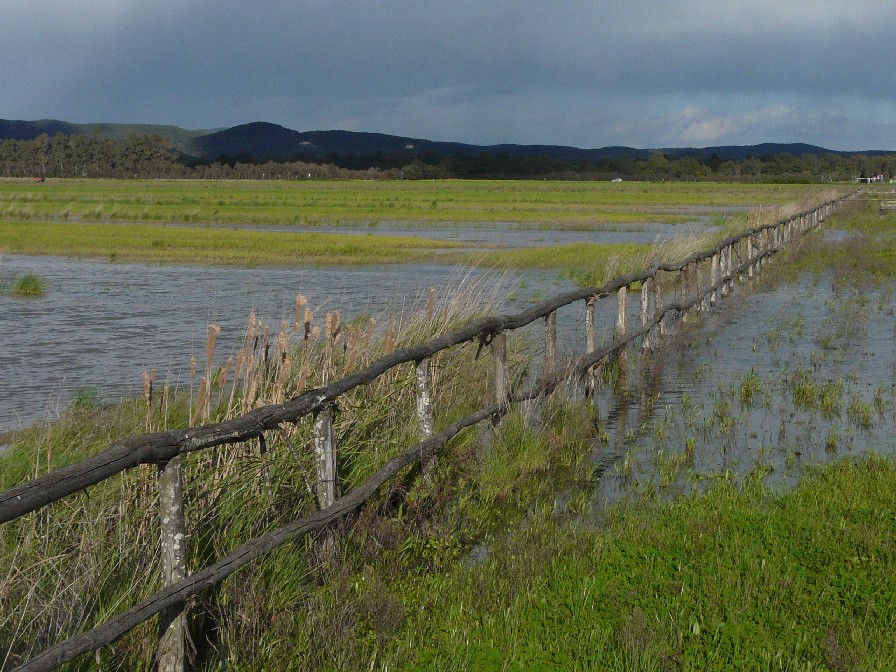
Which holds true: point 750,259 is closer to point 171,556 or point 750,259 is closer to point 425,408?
point 425,408

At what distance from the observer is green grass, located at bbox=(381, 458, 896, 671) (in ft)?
15.2

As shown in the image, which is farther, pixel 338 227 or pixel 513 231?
pixel 338 227

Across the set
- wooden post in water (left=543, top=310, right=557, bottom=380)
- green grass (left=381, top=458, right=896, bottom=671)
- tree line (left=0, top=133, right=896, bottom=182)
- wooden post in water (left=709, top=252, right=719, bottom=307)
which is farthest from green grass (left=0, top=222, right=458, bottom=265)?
tree line (left=0, top=133, right=896, bottom=182)

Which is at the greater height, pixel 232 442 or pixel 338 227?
pixel 232 442

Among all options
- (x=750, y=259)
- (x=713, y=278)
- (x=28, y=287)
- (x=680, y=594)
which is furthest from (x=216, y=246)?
(x=680, y=594)

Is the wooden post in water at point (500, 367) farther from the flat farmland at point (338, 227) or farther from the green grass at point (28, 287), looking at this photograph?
the green grass at point (28, 287)

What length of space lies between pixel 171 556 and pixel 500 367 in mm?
4290

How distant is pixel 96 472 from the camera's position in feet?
12.5

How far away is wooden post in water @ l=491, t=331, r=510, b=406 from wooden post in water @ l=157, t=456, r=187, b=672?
4.17 meters

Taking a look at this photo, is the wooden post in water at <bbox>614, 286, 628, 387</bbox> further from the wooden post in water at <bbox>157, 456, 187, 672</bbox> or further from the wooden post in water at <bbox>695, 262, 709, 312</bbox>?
the wooden post in water at <bbox>157, 456, 187, 672</bbox>

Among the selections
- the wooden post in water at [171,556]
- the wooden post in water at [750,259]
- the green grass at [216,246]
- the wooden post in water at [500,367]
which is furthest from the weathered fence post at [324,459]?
the green grass at [216,246]

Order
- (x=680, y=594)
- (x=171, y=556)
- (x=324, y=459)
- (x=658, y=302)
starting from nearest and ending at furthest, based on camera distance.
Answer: (x=171, y=556) → (x=680, y=594) → (x=324, y=459) → (x=658, y=302)

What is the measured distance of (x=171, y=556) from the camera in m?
4.26

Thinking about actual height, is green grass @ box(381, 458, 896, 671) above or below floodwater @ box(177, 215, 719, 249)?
above
